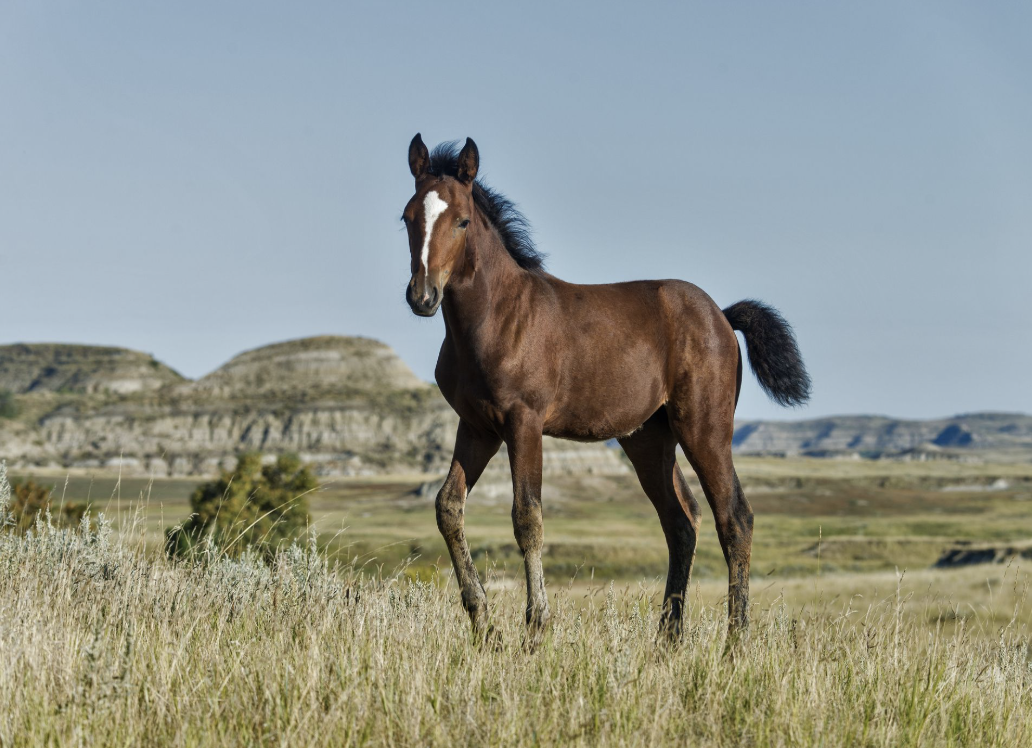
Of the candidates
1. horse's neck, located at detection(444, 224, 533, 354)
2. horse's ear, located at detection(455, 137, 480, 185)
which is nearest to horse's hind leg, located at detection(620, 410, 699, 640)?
horse's neck, located at detection(444, 224, 533, 354)

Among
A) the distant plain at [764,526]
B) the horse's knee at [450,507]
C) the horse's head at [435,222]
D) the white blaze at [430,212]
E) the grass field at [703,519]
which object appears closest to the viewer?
the horse's head at [435,222]

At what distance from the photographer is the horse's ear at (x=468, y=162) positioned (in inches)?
243

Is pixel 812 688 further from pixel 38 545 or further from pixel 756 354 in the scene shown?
pixel 38 545

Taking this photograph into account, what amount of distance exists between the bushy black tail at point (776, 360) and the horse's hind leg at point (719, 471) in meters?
1.06

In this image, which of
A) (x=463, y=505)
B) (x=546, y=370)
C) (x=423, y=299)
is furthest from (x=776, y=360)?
(x=423, y=299)

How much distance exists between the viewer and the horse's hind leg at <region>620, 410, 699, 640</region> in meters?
7.45

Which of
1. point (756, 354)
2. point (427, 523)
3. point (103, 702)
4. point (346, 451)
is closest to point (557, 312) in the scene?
point (756, 354)

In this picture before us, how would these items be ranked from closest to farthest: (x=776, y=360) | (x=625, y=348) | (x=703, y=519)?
(x=625, y=348) → (x=776, y=360) → (x=703, y=519)

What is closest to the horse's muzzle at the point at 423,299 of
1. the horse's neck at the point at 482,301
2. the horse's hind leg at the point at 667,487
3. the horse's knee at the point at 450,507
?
the horse's neck at the point at 482,301

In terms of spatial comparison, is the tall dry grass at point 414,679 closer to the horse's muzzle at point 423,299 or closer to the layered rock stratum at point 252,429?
the horse's muzzle at point 423,299

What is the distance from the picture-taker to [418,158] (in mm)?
6344

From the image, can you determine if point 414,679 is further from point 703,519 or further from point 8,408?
point 8,408

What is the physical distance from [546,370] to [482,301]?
23.9 inches

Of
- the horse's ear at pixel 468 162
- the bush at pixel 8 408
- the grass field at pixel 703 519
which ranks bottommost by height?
the grass field at pixel 703 519
